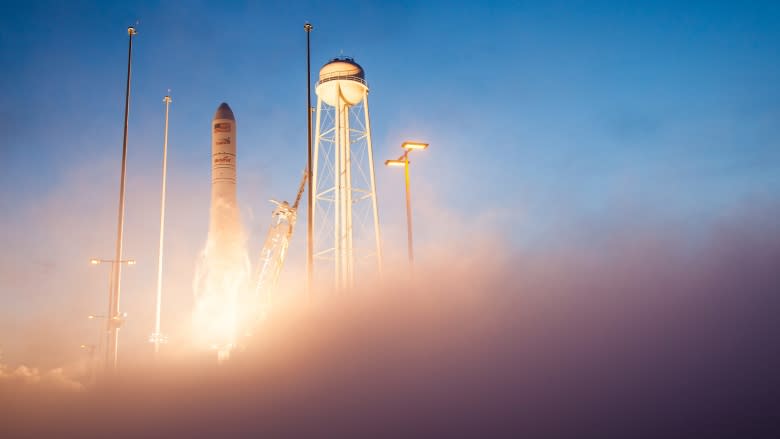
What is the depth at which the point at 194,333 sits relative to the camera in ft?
121

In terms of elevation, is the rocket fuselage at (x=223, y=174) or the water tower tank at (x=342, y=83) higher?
the water tower tank at (x=342, y=83)

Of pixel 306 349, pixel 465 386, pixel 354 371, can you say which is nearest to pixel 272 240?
pixel 306 349

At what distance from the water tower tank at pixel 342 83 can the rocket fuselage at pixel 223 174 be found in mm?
6019

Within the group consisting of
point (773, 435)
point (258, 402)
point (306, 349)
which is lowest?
point (773, 435)

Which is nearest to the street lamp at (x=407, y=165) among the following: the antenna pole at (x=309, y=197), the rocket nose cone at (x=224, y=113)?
the antenna pole at (x=309, y=197)

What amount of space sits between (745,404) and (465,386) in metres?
6.00

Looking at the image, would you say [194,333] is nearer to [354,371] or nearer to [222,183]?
[222,183]

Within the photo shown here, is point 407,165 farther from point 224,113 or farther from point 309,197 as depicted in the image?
point 224,113

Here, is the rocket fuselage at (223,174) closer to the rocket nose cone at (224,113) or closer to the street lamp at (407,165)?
the rocket nose cone at (224,113)

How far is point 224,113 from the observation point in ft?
125

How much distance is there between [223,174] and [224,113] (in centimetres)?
384

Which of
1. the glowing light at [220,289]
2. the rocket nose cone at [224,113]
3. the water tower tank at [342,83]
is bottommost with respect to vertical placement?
the glowing light at [220,289]

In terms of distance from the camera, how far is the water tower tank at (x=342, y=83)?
40.2 meters

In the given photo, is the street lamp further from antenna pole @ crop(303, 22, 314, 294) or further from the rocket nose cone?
the rocket nose cone
